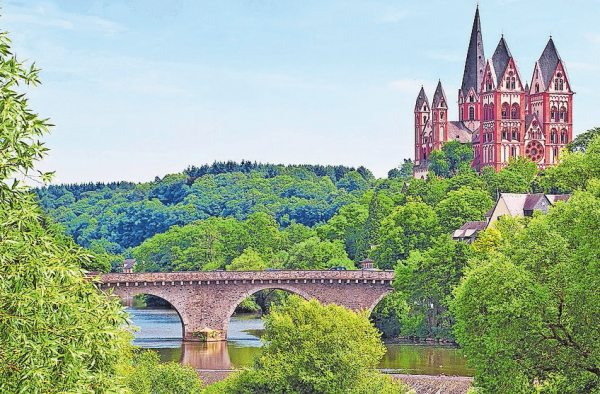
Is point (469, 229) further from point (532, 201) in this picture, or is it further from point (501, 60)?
point (501, 60)

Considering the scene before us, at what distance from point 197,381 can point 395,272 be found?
3712 centimetres

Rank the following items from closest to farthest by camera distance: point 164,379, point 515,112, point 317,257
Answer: point 164,379 → point 317,257 → point 515,112

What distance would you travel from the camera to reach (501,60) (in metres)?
139

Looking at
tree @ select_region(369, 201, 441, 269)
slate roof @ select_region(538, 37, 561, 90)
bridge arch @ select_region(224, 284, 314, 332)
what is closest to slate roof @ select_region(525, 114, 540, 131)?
slate roof @ select_region(538, 37, 561, 90)

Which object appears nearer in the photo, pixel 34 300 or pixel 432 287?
pixel 34 300

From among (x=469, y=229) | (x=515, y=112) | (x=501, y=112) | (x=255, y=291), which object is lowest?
(x=255, y=291)

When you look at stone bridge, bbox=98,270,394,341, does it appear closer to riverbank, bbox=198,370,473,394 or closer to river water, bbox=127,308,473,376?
river water, bbox=127,308,473,376

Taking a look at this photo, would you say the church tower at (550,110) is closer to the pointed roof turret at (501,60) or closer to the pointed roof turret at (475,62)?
the pointed roof turret at (501,60)

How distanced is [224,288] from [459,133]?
77.5 m

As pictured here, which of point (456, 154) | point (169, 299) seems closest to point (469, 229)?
point (169, 299)

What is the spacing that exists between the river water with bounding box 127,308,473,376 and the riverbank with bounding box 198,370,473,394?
1571 mm

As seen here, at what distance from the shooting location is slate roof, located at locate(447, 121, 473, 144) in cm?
14670

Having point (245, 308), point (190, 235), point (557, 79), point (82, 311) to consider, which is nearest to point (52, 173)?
point (82, 311)

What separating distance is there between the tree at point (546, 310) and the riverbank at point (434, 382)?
17.0 m
